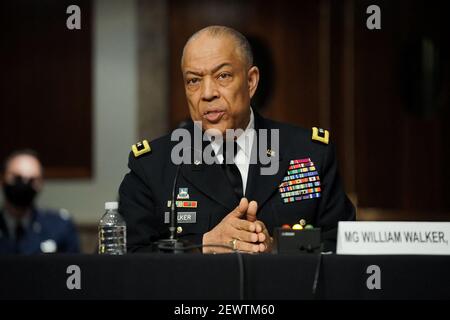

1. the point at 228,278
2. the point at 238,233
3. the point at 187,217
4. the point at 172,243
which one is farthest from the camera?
the point at 187,217

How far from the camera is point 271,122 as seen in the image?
3.43 meters

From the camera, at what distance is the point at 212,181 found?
325cm

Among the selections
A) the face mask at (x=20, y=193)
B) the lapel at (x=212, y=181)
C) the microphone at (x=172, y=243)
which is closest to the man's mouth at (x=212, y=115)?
the lapel at (x=212, y=181)

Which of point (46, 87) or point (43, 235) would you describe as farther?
point (46, 87)

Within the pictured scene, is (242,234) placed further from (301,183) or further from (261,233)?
(301,183)

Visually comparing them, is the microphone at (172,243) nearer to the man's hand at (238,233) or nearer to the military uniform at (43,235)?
the man's hand at (238,233)

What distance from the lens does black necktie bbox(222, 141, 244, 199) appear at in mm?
3235

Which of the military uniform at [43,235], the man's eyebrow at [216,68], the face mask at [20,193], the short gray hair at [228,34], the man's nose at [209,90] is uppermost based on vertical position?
the short gray hair at [228,34]

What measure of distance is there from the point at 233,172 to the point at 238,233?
0.46m

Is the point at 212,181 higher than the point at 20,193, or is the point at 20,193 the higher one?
the point at 212,181

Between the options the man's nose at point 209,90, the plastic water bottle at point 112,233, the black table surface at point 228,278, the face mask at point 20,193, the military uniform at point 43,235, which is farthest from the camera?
the face mask at point 20,193

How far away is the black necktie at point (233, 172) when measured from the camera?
3235 mm

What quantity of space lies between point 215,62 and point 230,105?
0.56 feet

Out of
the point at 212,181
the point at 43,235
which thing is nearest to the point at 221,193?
the point at 212,181
